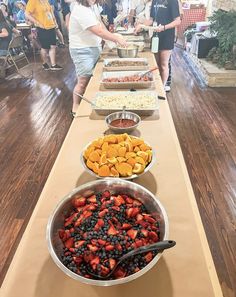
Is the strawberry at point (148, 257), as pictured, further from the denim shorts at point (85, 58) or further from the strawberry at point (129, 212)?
the denim shorts at point (85, 58)

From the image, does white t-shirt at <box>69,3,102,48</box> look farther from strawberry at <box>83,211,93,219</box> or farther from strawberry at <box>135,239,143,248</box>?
strawberry at <box>135,239,143,248</box>

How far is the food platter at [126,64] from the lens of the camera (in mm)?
1819

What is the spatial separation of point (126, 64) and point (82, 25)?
0.43 meters

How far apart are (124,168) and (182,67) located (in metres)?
3.91

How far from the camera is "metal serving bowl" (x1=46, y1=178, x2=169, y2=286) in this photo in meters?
0.53

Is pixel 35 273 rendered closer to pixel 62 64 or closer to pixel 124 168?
pixel 124 168

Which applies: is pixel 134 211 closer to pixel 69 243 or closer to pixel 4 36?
pixel 69 243

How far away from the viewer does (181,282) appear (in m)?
0.60

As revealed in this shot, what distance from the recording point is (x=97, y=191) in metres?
0.76

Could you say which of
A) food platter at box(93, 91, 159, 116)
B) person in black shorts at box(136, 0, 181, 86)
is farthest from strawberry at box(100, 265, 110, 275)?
person in black shorts at box(136, 0, 181, 86)

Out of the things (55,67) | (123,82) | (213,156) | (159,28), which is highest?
(159,28)

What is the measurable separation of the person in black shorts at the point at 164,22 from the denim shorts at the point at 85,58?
0.74 metres

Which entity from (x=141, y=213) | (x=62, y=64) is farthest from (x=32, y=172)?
(x=62, y=64)

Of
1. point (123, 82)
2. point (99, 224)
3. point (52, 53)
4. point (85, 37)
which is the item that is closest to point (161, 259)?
point (99, 224)
